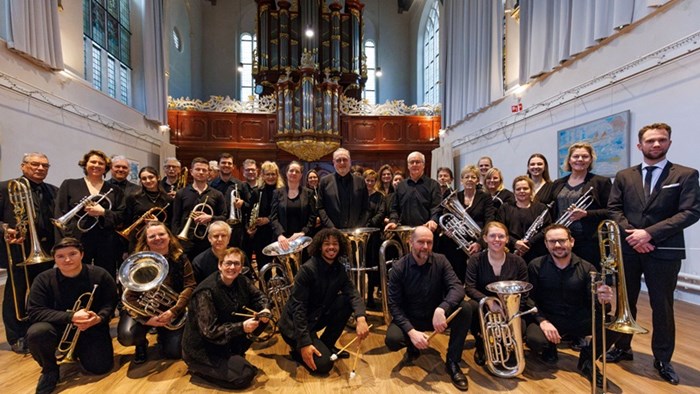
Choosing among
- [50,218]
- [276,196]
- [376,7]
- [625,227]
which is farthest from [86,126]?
[376,7]

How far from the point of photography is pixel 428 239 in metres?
2.61

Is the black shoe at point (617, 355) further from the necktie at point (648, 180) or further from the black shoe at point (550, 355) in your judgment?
the necktie at point (648, 180)

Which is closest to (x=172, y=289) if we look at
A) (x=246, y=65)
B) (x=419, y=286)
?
(x=419, y=286)

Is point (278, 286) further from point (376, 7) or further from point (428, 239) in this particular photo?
point (376, 7)

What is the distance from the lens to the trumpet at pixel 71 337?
2373mm

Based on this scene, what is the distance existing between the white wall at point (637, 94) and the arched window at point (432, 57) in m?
4.88

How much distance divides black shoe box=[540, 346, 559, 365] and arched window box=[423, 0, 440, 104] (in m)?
9.41

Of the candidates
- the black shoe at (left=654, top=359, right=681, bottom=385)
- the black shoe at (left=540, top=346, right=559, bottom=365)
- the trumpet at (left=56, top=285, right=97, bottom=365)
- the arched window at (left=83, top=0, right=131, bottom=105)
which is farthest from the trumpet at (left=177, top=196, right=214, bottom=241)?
the arched window at (left=83, top=0, right=131, bottom=105)

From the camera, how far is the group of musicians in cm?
232

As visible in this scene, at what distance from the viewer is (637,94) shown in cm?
441

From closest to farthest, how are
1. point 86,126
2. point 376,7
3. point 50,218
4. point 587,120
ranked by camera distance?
point 50,218, point 587,120, point 86,126, point 376,7

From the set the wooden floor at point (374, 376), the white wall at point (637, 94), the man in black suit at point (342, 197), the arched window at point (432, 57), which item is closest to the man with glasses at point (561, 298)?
the wooden floor at point (374, 376)

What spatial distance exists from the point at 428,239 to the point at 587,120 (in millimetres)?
4025

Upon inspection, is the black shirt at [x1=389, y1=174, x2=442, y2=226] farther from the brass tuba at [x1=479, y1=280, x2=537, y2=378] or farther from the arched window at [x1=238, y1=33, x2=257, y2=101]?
the arched window at [x1=238, y1=33, x2=257, y2=101]
